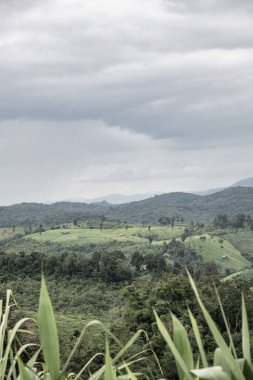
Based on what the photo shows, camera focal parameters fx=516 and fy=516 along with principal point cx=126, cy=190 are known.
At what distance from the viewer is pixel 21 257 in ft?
275

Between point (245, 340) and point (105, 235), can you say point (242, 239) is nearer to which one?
point (105, 235)

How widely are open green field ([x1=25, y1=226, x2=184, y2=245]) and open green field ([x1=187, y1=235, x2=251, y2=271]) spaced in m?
14.9

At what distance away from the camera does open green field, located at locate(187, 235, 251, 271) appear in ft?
418

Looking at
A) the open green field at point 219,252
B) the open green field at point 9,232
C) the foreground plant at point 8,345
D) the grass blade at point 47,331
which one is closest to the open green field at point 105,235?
the open green field at point 219,252

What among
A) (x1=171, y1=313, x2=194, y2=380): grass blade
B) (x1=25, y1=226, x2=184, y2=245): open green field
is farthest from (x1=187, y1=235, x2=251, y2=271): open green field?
(x1=171, y1=313, x2=194, y2=380): grass blade

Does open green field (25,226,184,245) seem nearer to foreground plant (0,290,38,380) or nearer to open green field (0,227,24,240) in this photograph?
open green field (0,227,24,240)

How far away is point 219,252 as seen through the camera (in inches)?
5221

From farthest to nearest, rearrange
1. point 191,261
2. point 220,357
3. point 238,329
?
point 191,261 → point 238,329 → point 220,357

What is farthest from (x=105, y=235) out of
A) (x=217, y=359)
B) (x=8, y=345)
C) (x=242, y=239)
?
(x=217, y=359)

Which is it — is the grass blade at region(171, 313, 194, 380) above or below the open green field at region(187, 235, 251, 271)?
above

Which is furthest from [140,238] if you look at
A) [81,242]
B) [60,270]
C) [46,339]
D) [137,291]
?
[46,339]

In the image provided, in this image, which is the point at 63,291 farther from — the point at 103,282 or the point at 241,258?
the point at 241,258

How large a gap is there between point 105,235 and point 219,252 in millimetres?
37762

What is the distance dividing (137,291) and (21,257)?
42.7 meters
